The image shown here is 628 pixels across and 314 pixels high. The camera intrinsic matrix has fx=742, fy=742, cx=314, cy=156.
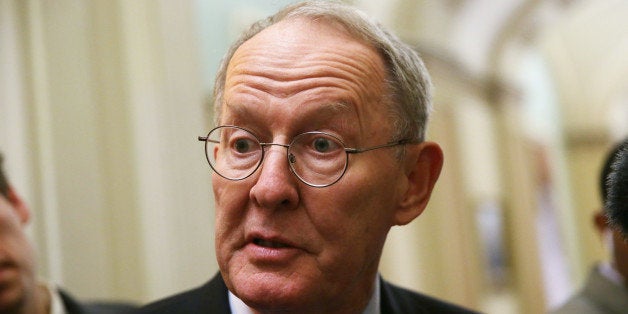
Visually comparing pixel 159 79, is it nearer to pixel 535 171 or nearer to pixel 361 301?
pixel 361 301

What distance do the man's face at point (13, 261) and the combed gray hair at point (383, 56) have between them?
55 centimetres

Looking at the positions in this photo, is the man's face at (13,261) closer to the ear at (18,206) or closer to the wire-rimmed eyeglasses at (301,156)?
the ear at (18,206)

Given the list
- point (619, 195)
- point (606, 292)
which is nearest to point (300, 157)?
point (619, 195)

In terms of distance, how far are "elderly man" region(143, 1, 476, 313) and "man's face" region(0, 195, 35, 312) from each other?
30 centimetres

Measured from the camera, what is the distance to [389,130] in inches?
72.1

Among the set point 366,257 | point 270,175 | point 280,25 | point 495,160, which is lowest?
point 495,160

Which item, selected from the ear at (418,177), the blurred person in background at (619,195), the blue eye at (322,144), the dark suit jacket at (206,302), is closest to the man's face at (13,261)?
the dark suit jacket at (206,302)

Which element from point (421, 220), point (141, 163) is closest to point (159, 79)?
point (141, 163)

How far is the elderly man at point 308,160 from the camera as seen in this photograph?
64.4 inches

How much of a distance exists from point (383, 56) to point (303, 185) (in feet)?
1.42

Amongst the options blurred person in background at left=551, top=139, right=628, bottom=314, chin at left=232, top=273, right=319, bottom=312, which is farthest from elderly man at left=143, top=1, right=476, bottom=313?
blurred person in background at left=551, top=139, right=628, bottom=314

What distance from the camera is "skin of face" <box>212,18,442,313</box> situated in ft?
5.35

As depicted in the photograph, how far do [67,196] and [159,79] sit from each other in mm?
1011

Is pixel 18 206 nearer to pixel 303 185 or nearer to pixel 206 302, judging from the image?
pixel 206 302
